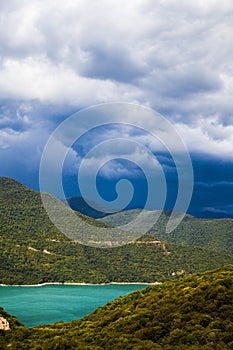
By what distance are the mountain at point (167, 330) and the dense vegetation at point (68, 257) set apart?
54520mm

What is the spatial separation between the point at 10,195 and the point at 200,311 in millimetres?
91118

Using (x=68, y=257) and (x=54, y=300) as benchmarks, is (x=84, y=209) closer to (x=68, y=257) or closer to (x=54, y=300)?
(x=68, y=257)

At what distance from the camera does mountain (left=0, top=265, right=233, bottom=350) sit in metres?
14.6

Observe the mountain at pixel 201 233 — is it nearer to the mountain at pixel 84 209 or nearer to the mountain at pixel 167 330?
the mountain at pixel 84 209

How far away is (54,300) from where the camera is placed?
55.1 meters

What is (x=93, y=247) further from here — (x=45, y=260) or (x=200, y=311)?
(x=200, y=311)

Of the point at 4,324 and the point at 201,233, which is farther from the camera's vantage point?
the point at 201,233

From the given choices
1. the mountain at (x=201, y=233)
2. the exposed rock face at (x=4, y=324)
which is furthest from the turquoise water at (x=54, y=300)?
the mountain at (x=201, y=233)

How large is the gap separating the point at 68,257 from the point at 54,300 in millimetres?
27846

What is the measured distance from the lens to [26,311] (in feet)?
155

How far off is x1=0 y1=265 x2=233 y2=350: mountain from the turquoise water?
2358 cm

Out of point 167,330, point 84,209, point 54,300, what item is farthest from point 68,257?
point 84,209

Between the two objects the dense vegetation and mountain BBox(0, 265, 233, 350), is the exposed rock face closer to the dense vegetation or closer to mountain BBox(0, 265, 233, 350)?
mountain BBox(0, 265, 233, 350)

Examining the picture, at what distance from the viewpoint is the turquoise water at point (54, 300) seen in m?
44.8
